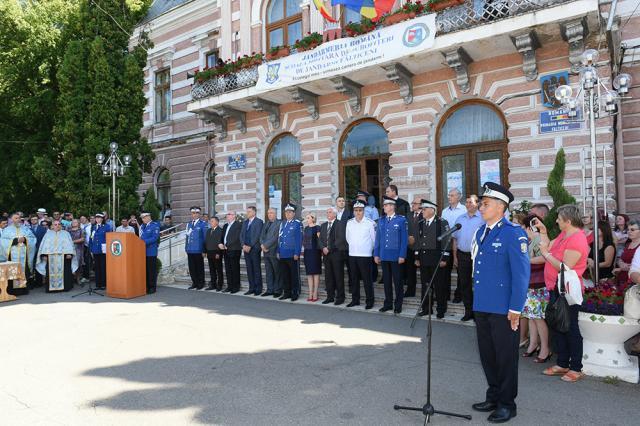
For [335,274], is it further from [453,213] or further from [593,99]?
[593,99]

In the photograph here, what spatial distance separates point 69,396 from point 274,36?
13774 millimetres

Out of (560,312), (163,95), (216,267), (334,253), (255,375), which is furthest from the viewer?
Answer: (163,95)

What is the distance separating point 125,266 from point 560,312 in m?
9.54

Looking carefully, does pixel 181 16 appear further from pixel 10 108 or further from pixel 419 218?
pixel 419 218

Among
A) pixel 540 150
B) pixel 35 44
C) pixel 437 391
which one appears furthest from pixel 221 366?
pixel 35 44

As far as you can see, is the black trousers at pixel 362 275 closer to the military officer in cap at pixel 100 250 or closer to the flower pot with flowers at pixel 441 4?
the flower pot with flowers at pixel 441 4

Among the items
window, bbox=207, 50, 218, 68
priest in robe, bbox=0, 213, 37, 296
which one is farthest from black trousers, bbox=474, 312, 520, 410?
window, bbox=207, 50, 218, 68

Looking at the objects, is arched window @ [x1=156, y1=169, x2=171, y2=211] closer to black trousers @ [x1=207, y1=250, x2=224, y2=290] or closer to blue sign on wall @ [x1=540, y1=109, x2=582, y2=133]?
black trousers @ [x1=207, y1=250, x2=224, y2=290]

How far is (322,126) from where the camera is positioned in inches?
570

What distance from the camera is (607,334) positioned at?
5.16 metres

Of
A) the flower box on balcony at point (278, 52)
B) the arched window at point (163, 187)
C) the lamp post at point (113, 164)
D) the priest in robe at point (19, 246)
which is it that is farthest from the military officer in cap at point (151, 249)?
the arched window at point (163, 187)

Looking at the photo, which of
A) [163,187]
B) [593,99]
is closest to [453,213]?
[593,99]

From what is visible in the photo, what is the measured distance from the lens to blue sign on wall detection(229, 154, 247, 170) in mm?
16406

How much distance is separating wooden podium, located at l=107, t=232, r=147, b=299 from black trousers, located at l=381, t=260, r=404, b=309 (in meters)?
6.31
